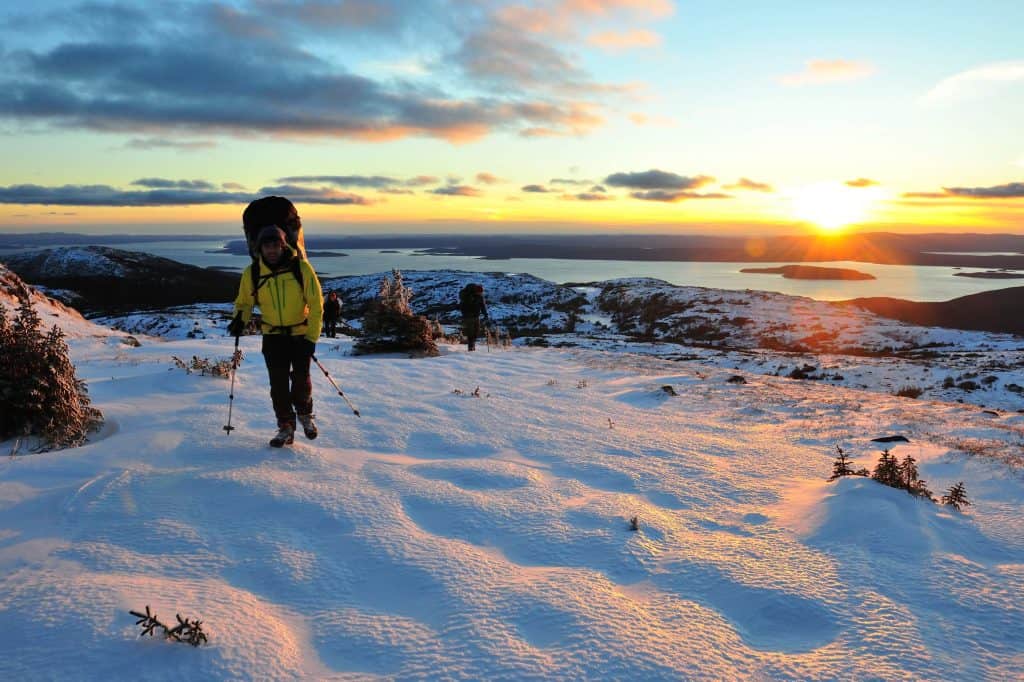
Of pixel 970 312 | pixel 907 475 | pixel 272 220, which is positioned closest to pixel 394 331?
pixel 272 220

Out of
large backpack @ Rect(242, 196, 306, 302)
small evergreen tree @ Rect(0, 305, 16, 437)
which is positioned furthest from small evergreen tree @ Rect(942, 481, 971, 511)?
small evergreen tree @ Rect(0, 305, 16, 437)

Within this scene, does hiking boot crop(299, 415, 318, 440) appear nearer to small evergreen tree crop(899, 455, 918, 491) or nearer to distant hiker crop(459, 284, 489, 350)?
small evergreen tree crop(899, 455, 918, 491)

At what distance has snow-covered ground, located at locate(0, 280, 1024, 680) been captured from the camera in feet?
8.23

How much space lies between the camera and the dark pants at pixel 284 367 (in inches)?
218

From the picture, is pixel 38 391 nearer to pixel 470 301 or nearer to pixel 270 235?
pixel 270 235

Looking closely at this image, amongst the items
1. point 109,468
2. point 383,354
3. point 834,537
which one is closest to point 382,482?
point 109,468

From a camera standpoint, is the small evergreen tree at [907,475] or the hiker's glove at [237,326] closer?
the small evergreen tree at [907,475]

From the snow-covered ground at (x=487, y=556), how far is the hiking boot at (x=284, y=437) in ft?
0.71

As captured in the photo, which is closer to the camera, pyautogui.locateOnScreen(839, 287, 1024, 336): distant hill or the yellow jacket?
the yellow jacket

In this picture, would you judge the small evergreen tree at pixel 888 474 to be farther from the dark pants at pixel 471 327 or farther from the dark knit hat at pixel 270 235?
the dark pants at pixel 471 327

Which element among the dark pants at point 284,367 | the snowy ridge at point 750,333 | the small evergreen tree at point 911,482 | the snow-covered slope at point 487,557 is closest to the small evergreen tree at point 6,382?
the snow-covered slope at point 487,557

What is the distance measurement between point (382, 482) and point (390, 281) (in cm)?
1153

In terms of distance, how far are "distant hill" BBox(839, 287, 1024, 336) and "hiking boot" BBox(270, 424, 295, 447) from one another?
260 feet

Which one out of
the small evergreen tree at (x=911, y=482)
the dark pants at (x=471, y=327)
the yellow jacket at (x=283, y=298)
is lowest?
the small evergreen tree at (x=911, y=482)
